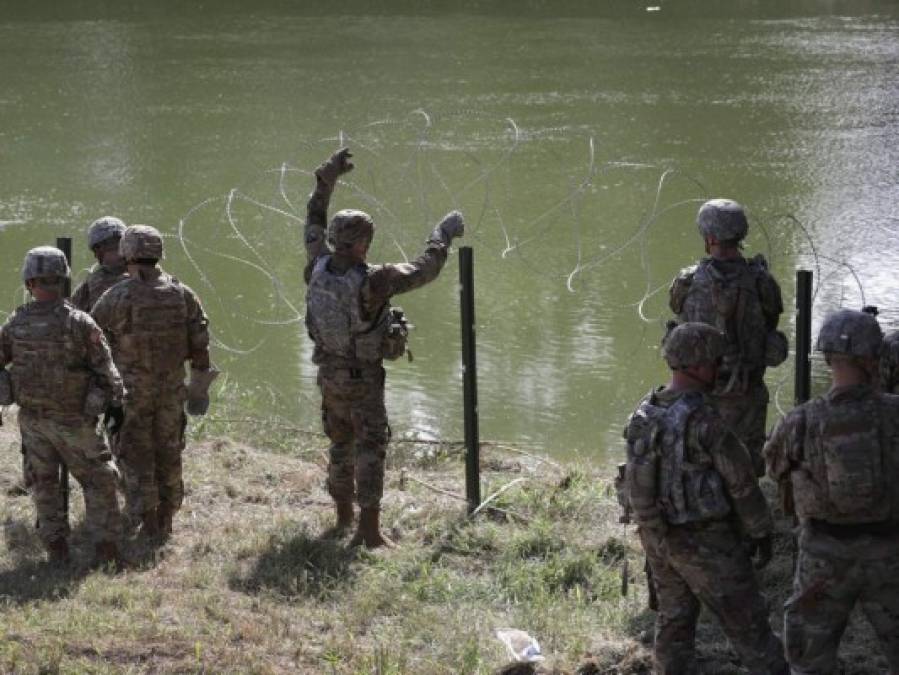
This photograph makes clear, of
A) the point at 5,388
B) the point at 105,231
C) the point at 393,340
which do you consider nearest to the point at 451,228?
the point at 393,340

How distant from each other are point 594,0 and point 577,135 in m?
11.9

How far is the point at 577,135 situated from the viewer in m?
16.1

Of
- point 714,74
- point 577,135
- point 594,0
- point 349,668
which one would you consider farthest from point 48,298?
point 594,0

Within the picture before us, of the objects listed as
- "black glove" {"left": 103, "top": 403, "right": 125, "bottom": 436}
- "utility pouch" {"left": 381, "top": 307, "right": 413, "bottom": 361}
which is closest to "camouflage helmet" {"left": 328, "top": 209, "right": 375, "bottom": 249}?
"utility pouch" {"left": 381, "top": 307, "right": 413, "bottom": 361}

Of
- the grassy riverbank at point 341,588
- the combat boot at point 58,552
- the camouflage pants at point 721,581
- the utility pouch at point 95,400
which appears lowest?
the grassy riverbank at point 341,588

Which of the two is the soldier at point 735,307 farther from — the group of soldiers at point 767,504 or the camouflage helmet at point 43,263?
the camouflage helmet at point 43,263

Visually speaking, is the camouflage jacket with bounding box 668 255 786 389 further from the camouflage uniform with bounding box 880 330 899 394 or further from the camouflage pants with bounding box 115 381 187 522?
the camouflage pants with bounding box 115 381 187 522

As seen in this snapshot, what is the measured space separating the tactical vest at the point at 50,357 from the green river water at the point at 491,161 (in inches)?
112

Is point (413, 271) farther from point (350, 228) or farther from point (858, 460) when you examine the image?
point (858, 460)

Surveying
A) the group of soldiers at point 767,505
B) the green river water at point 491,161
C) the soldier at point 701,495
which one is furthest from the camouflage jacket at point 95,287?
the soldier at point 701,495

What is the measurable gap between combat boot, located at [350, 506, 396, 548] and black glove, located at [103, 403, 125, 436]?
118 centimetres

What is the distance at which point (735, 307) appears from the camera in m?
6.23

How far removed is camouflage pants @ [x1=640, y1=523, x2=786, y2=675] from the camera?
481cm

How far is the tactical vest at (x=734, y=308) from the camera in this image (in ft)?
20.3
